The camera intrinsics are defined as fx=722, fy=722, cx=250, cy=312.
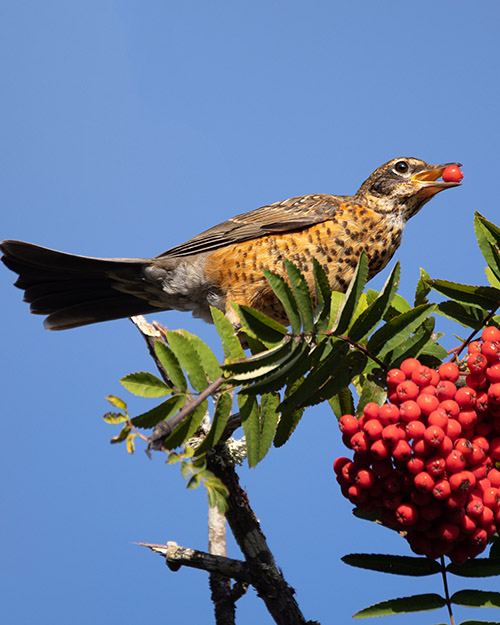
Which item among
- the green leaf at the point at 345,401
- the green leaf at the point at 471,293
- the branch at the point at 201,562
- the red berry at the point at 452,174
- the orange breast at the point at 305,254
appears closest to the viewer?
the green leaf at the point at 471,293

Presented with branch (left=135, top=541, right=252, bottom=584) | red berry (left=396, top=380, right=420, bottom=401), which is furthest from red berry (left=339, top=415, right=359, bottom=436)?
branch (left=135, top=541, right=252, bottom=584)

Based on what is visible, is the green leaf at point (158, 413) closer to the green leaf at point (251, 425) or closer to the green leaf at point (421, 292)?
the green leaf at point (251, 425)

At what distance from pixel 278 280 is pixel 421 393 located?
38cm

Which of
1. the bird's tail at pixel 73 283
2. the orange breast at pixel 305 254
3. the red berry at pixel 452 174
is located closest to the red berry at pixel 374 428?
the orange breast at pixel 305 254

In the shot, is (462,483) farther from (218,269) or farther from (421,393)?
(218,269)

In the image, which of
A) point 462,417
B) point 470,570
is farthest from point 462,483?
point 470,570

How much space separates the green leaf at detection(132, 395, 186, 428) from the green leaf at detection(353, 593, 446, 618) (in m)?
0.63

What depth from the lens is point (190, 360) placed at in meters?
1.54

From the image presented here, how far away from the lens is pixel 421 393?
151 cm

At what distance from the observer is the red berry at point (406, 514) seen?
4.87 feet

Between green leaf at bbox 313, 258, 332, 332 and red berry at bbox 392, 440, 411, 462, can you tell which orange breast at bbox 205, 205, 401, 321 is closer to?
green leaf at bbox 313, 258, 332, 332

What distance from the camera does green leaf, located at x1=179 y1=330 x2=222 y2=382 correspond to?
1629 millimetres

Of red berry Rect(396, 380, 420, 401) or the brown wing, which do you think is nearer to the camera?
red berry Rect(396, 380, 420, 401)

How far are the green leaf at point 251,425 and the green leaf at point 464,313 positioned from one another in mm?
521
